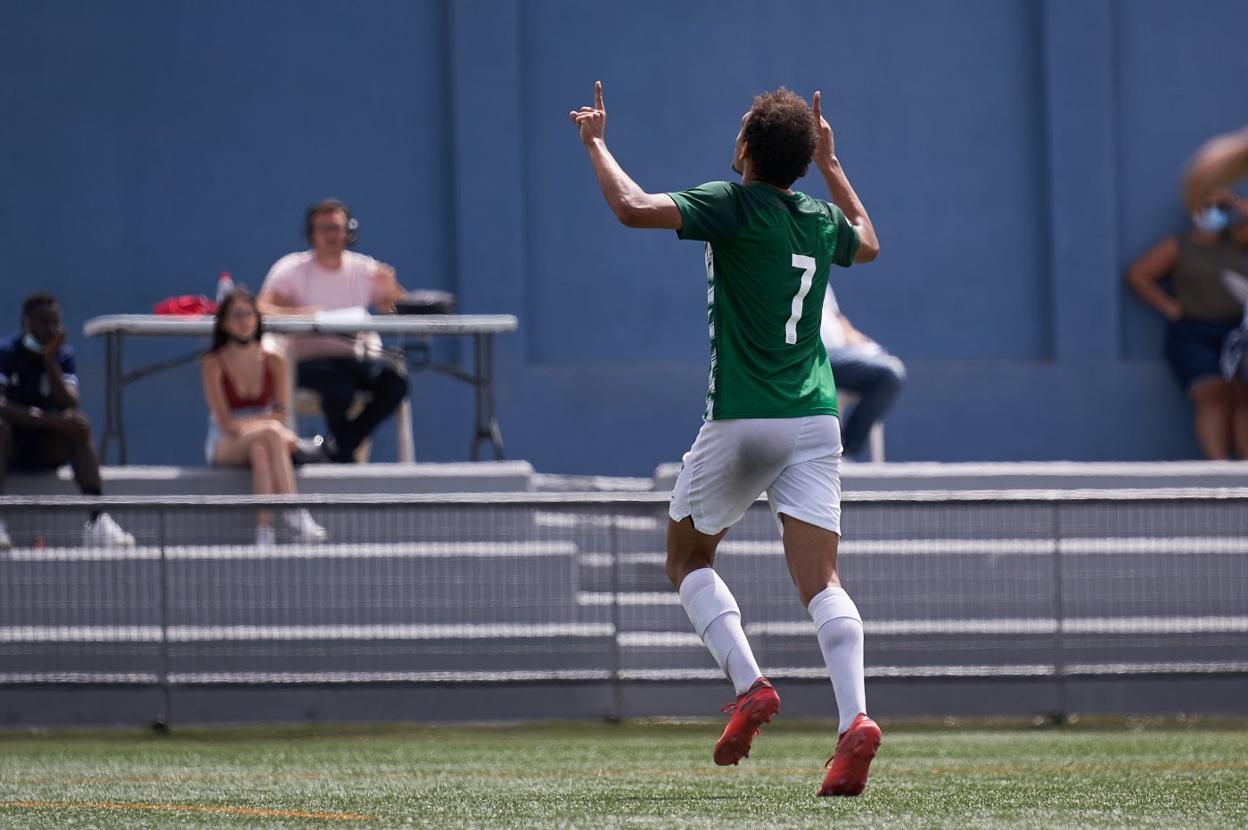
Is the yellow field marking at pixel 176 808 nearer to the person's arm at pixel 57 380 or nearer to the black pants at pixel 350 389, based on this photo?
the person's arm at pixel 57 380

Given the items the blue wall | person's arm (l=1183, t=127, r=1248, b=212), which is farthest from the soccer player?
the blue wall

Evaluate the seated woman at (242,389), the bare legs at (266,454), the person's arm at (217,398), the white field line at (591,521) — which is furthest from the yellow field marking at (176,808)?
the person's arm at (217,398)

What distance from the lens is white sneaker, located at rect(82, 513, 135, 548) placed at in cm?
891

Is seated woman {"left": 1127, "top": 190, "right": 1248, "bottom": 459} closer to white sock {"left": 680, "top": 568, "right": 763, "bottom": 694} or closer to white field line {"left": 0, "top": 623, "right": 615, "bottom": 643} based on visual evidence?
white field line {"left": 0, "top": 623, "right": 615, "bottom": 643}

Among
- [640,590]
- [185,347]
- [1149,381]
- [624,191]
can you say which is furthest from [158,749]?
[1149,381]

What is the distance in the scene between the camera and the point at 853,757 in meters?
5.33

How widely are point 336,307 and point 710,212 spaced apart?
6.58 meters

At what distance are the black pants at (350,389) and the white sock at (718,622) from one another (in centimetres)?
550

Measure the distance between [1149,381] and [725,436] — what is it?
8770 millimetres

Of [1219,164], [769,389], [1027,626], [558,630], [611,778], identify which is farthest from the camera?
[1027,626]

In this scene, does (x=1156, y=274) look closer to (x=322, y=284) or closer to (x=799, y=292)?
(x=322, y=284)

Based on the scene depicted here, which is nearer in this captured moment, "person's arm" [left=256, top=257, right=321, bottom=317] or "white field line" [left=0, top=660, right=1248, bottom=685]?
"white field line" [left=0, top=660, right=1248, bottom=685]

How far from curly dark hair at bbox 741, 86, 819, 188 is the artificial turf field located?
1.83 meters

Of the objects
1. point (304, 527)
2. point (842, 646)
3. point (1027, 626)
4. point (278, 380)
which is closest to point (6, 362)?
point (278, 380)
